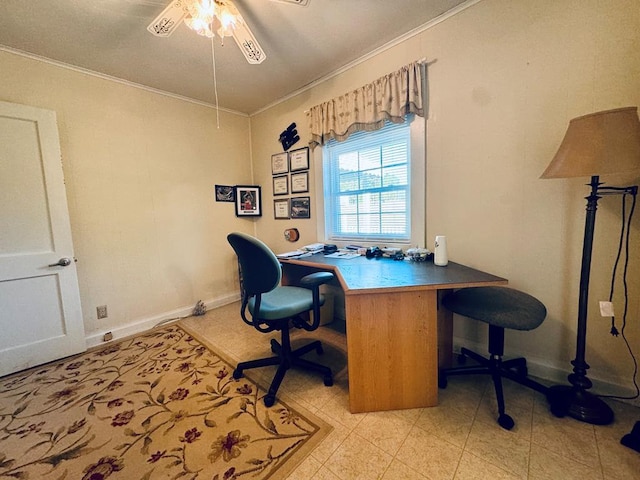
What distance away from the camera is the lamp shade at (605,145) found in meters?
1.08

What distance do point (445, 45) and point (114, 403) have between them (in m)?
3.29

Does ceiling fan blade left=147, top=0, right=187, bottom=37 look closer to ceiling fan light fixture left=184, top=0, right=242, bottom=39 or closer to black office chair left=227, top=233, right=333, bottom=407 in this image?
ceiling fan light fixture left=184, top=0, right=242, bottom=39

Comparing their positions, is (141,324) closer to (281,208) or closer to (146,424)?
(146,424)

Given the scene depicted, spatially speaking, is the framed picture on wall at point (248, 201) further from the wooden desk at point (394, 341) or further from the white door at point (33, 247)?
the wooden desk at point (394, 341)

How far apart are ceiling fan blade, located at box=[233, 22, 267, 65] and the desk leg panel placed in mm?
1643

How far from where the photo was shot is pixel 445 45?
6.03 feet

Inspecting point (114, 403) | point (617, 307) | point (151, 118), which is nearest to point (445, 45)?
point (617, 307)

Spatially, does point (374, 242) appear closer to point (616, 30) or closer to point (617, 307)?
point (617, 307)

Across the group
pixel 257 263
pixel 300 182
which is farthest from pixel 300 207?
pixel 257 263

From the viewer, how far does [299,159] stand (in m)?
2.94

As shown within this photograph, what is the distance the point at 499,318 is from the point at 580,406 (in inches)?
25.4

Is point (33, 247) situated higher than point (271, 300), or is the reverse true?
point (33, 247)

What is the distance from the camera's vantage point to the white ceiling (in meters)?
1.66

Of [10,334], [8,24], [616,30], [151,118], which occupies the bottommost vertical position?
[10,334]
